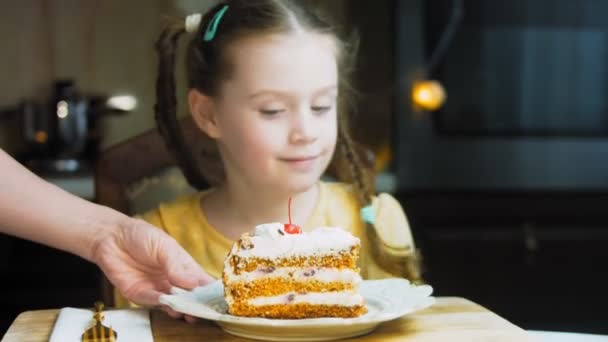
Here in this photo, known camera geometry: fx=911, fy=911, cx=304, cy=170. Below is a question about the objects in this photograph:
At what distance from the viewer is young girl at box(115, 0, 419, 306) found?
3.13 feet

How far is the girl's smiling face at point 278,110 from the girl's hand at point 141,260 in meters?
0.15

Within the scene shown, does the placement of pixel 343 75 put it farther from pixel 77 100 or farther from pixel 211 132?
pixel 77 100

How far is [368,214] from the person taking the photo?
1107mm

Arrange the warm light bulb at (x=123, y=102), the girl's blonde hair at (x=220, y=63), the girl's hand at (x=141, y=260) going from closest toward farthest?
1. the girl's hand at (x=141, y=260)
2. the girl's blonde hair at (x=220, y=63)
3. the warm light bulb at (x=123, y=102)

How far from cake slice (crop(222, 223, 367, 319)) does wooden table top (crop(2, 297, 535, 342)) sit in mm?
32

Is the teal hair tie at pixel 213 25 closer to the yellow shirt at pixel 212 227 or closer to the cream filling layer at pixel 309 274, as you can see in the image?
the yellow shirt at pixel 212 227

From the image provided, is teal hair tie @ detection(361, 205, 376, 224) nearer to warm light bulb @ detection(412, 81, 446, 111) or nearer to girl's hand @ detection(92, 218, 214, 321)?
girl's hand @ detection(92, 218, 214, 321)

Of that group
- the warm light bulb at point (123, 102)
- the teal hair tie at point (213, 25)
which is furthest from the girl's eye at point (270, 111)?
the warm light bulb at point (123, 102)

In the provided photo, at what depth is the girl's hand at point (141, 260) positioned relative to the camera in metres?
0.86

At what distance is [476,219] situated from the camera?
5.03 ft

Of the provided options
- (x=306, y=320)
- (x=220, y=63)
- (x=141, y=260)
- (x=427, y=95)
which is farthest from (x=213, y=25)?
(x=427, y=95)

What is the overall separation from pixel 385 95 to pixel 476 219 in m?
0.26

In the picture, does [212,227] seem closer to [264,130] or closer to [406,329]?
[264,130]

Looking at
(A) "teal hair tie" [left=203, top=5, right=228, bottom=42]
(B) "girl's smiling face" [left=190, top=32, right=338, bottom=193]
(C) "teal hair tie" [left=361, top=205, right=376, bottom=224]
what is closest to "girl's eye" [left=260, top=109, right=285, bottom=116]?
(B) "girl's smiling face" [left=190, top=32, right=338, bottom=193]
